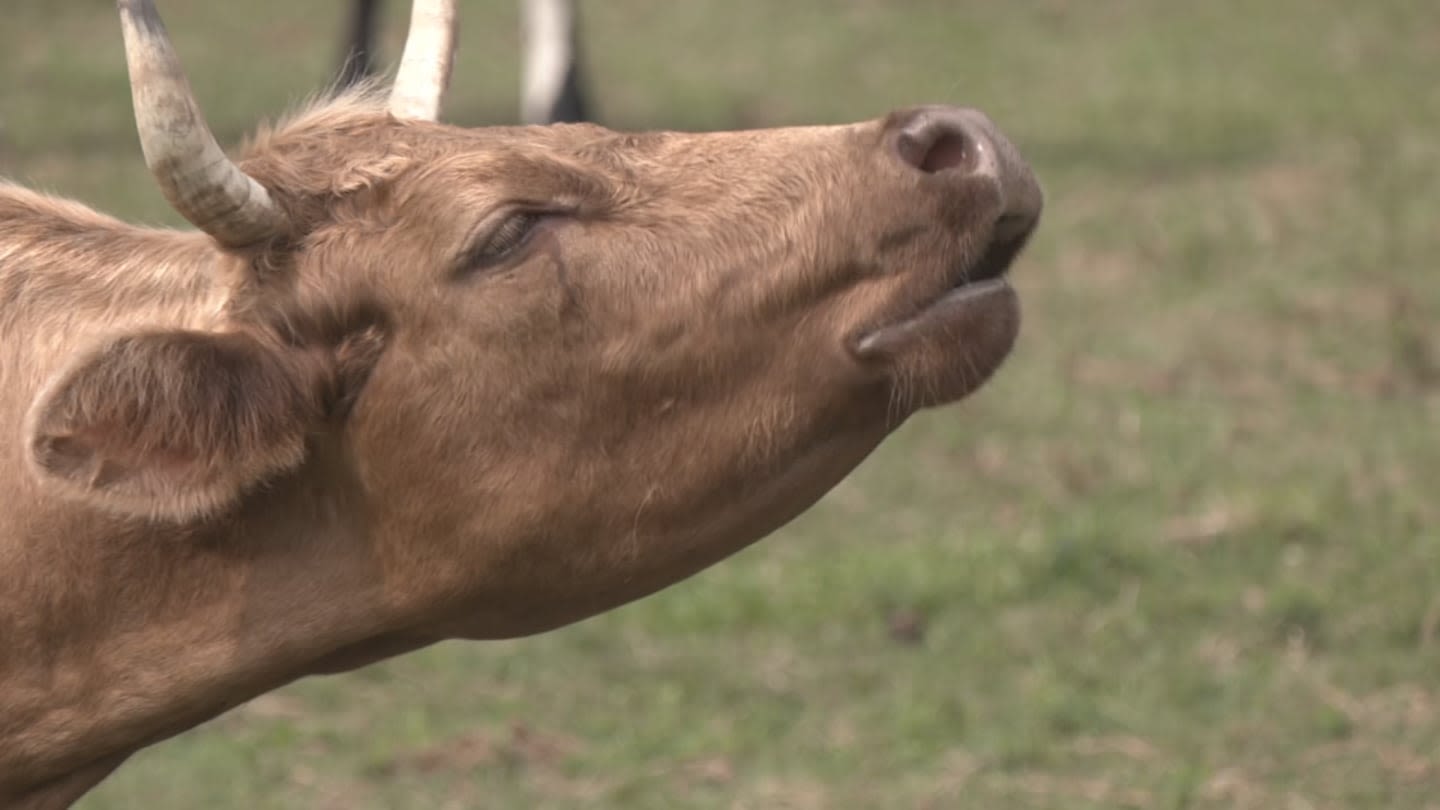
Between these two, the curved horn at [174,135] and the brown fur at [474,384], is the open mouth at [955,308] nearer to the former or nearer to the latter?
the brown fur at [474,384]

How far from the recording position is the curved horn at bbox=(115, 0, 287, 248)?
3352mm

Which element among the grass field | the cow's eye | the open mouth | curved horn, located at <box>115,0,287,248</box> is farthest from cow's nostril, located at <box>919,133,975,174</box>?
the grass field

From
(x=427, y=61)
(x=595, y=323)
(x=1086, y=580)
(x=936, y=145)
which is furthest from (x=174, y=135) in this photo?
(x=1086, y=580)

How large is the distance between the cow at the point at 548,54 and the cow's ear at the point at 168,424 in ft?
25.1

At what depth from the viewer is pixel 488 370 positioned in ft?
12.1

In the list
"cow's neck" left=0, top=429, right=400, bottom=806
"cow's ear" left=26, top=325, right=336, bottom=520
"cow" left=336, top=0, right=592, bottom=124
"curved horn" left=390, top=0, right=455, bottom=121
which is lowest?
"cow" left=336, top=0, right=592, bottom=124

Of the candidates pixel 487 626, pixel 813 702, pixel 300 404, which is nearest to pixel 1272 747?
pixel 813 702

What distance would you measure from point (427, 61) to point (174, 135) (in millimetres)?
1031

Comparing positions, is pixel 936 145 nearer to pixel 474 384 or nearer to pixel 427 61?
pixel 474 384

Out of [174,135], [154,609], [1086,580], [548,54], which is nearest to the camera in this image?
[174,135]

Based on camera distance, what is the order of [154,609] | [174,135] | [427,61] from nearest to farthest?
[174,135] → [154,609] → [427,61]

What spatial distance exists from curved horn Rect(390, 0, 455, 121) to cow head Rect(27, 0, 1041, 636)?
468 millimetres

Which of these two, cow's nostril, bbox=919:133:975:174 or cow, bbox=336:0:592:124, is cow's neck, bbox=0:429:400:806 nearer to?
cow's nostril, bbox=919:133:975:174

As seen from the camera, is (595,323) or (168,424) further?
(595,323)
